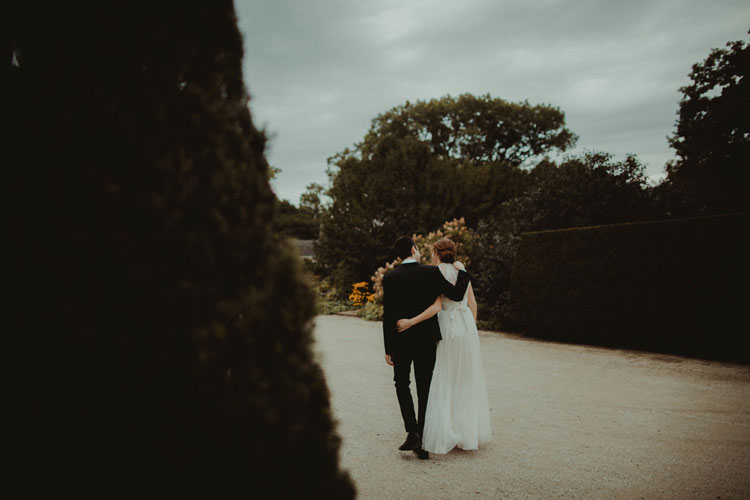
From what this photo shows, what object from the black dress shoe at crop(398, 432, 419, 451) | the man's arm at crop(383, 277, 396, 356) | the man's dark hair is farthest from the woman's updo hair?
the black dress shoe at crop(398, 432, 419, 451)

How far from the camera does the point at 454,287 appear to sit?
4.62 meters

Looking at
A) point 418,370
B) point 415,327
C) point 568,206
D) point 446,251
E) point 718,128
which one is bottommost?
point 418,370

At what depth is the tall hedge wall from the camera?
1.36 meters

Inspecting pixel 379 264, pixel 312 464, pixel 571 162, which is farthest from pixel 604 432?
pixel 379 264

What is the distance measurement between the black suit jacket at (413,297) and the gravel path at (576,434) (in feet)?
3.62

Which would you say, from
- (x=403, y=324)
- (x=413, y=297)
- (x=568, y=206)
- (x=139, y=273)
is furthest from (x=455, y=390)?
(x=568, y=206)

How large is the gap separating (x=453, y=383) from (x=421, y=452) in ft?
2.31

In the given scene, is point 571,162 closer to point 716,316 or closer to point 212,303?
point 716,316

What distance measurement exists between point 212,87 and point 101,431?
3.77ft

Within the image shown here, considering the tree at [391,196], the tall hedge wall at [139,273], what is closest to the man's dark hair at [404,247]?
the tall hedge wall at [139,273]

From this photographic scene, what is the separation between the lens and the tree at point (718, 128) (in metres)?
18.7

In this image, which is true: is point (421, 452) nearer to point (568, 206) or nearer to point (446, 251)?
point (446, 251)

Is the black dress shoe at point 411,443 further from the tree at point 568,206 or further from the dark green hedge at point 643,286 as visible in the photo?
the tree at point 568,206

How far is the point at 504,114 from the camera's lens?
3195 cm
